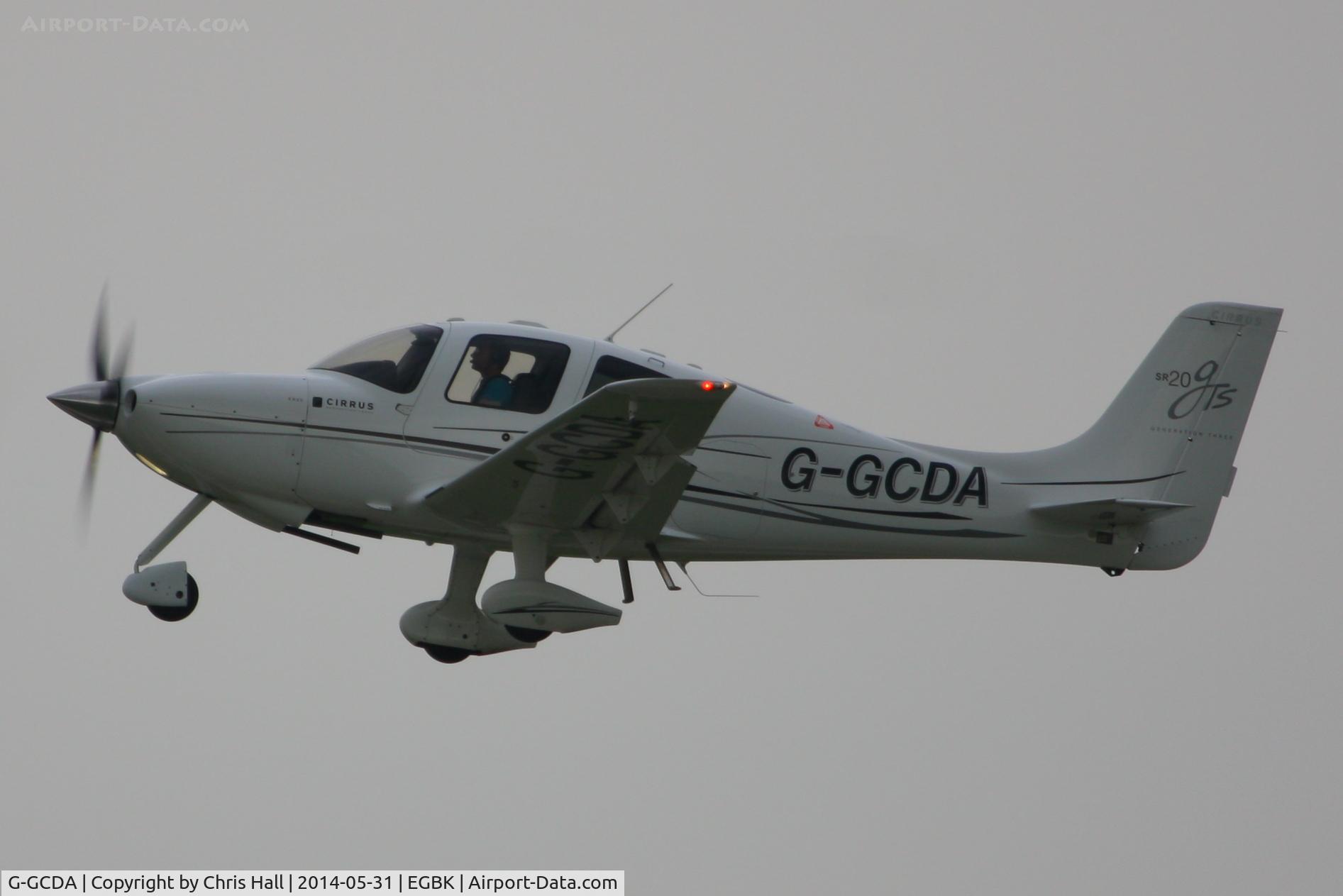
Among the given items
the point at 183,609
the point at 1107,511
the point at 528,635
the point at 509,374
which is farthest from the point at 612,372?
the point at 1107,511

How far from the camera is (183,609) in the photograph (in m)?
12.0

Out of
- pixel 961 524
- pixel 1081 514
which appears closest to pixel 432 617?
pixel 961 524

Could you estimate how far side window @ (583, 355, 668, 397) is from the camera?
1204cm

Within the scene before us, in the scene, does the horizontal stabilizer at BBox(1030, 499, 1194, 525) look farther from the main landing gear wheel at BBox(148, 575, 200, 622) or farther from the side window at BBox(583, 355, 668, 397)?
the main landing gear wheel at BBox(148, 575, 200, 622)

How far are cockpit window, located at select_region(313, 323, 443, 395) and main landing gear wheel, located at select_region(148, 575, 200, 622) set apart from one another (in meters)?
1.83

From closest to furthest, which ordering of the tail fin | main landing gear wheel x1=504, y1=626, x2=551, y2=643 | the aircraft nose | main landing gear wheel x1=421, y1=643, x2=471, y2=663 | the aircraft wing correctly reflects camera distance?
the aircraft wing
the aircraft nose
main landing gear wheel x1=504, y1=626, x2=551, y2=643
main landing gear wheel x1=421, y1=643, x2=471, y2=663
the tail fin

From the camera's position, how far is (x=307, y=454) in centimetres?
1191

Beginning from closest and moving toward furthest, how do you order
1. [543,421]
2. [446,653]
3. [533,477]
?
[533,477]
[543,421]
[446,653]

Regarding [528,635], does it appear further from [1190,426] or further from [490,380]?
[1190,426]

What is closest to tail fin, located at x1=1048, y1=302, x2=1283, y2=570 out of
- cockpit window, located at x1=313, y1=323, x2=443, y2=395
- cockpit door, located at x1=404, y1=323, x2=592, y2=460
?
cockpit door, located at x1=404, y1=323, x2=592, y2=460

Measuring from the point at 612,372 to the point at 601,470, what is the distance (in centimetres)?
99

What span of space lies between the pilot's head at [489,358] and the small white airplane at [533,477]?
0.04 feet

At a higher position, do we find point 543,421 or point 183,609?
point 543,421

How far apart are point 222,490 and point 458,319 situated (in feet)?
6.94
